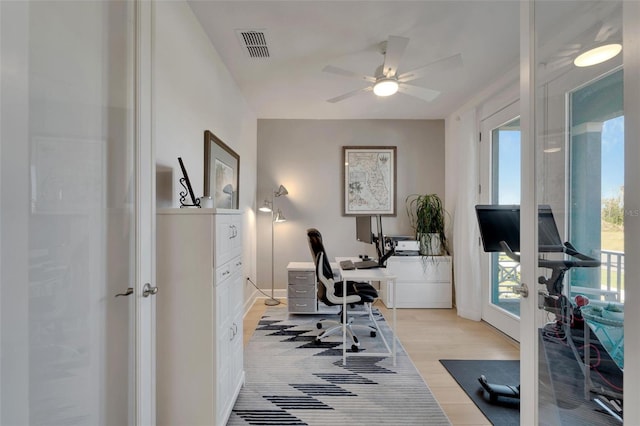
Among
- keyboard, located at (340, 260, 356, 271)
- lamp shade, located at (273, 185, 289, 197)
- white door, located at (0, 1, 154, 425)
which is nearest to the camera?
white door, located at (0, 1, 154, 425)

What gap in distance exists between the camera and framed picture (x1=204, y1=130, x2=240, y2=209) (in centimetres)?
237

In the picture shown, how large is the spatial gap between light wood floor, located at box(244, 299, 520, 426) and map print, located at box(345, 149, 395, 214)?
1.46 meters

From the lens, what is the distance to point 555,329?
1.19 m

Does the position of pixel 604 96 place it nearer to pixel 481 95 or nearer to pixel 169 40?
pixel 169 40

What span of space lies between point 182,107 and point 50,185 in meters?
1.25

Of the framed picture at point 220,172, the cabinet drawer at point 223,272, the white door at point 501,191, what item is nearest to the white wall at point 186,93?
the framed picture at point 220,172

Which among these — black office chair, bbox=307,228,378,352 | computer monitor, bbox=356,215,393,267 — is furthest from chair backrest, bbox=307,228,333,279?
computer monitor, bbox=356,215,393,267

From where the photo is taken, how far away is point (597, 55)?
40.6 inches

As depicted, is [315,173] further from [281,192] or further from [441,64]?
[441,64]

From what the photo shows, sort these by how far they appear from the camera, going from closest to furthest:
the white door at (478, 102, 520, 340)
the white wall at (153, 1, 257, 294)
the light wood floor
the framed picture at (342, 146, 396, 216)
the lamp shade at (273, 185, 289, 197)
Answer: the white wall at (153, 1, 257, 294)
the light wood floor
the white door at (478, 102, 520, 340)
the lamp shade at (273, 185, 289, 197)
the framed picture at (342, 146, 396, 216)

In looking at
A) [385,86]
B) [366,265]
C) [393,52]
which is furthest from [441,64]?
[366,265]

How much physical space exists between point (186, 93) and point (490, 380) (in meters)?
3.12

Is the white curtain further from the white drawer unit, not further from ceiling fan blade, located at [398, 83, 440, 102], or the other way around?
the white drawer unit

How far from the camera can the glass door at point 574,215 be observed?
0.96m
